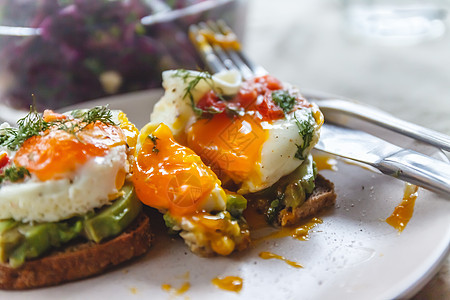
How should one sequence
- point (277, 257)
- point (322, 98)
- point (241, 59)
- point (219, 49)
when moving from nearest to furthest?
point (277, 257) < point (322, 98) < point (241, 59) < point (219, 49)

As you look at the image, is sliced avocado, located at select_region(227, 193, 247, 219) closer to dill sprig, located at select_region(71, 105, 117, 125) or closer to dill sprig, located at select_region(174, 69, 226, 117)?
dill sprig, located at select_region(174, 69, 226, 117)

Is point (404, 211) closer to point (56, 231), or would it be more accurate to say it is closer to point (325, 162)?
point (325, 162)

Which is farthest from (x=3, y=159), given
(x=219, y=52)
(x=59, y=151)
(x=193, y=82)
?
(x=219, y=52)

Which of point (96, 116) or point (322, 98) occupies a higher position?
point (96, 116)

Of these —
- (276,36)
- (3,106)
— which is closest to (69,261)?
(3,106)

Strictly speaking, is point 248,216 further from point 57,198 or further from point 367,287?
point 57,198

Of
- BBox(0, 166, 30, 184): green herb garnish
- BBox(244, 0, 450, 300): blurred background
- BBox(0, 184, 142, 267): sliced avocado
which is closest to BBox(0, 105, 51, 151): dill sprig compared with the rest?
BBox(0, 166, 30, 184): green herb garnish

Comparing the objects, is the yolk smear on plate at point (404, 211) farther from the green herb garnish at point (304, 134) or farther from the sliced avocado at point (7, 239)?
the sliced avocado at point (7, 239)
